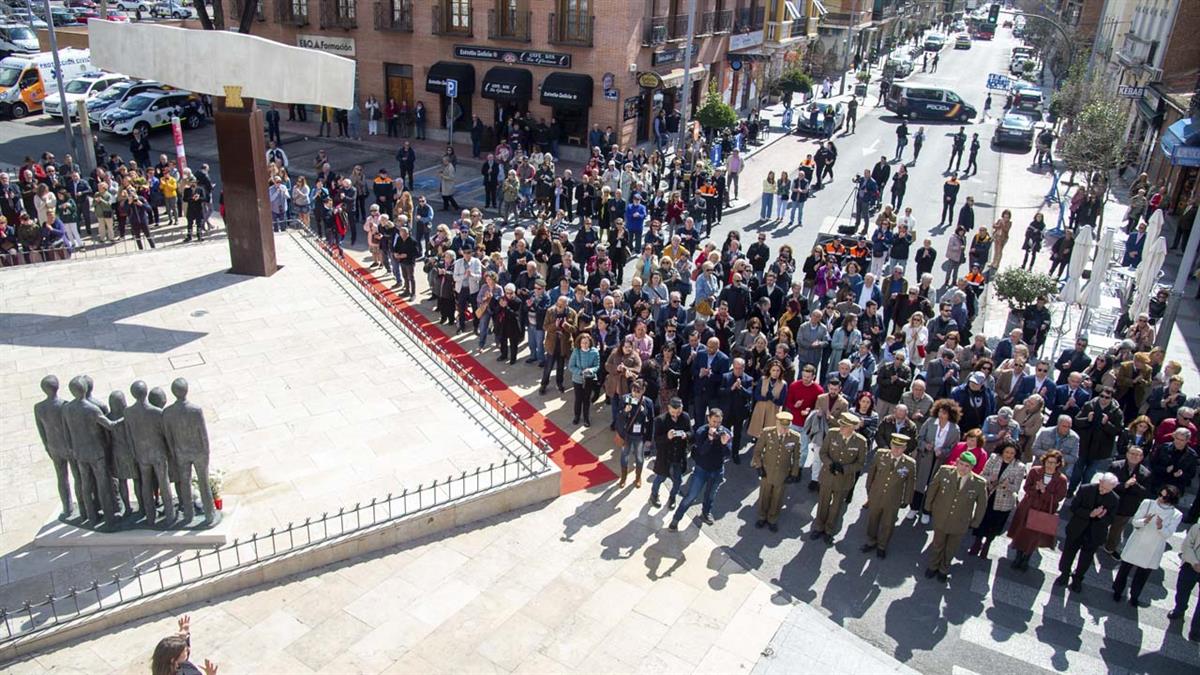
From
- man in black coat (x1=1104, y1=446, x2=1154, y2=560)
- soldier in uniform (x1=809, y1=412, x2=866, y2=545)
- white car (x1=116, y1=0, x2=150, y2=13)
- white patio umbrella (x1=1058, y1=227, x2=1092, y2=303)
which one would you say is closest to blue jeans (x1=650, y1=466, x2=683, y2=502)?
soldier in uniform (x1=809, y1=412, x2=866, y2=545)

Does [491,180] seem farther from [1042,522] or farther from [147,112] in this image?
[1042,522]

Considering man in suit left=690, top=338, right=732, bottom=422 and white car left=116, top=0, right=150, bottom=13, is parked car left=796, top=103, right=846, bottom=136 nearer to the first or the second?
man in suit left=690, top=338, right=732, bottom=422

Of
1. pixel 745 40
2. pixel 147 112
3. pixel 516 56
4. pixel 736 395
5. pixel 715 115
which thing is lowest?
pixel 147 112

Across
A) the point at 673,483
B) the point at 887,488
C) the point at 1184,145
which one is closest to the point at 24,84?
the point at 673,483

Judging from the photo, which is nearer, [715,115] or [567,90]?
[567,90]

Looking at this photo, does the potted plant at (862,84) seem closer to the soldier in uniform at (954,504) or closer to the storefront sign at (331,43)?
the storefront sign at (331,43)

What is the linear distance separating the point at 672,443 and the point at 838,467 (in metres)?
2.02

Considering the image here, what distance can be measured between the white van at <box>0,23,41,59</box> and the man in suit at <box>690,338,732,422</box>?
45.2m

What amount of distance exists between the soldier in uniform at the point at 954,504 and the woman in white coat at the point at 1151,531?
1556 mm

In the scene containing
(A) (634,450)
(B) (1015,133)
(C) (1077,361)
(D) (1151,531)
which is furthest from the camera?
(B) (1015,133)

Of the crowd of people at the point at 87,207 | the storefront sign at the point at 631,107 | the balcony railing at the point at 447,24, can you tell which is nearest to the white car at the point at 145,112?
the crowd of people at the point at 87,207

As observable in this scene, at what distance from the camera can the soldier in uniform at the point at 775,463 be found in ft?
34.4

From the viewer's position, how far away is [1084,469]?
11703mm

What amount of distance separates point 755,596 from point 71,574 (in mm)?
7090
